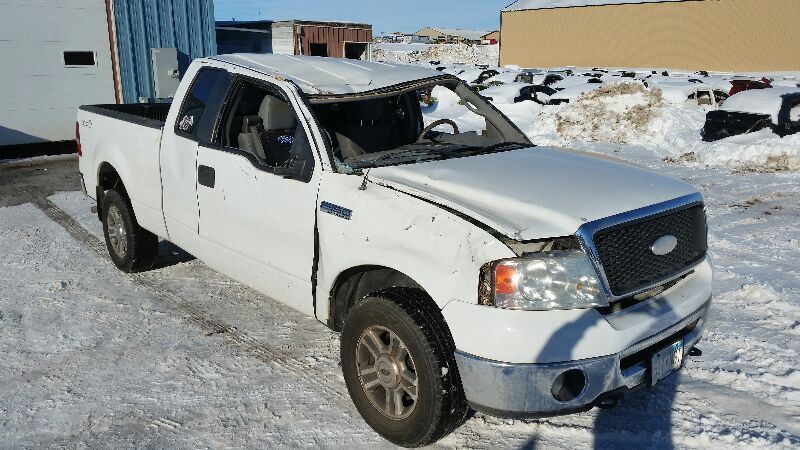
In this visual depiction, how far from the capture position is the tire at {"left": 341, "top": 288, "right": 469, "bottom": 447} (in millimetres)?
2758

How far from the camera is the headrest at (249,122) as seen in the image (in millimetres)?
4352

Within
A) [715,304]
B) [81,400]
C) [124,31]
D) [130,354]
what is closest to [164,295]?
[130,354]

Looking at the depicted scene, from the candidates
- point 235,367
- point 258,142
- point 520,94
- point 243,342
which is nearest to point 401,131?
point 258,142

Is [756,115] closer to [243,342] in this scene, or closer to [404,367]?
[243,342]

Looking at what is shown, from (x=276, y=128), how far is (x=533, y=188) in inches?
73.8

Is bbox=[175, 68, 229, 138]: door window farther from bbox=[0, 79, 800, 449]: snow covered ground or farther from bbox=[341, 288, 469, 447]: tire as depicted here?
bbox=[341, 288, 469, 447]: tire

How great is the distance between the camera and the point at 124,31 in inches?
511

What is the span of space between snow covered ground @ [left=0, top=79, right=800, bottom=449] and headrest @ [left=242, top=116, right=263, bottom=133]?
4.59 ft

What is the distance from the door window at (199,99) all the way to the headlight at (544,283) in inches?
104

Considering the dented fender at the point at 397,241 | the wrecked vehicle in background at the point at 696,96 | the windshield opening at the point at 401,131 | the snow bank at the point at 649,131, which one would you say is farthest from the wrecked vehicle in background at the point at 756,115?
the dented fender at the point at 397,241

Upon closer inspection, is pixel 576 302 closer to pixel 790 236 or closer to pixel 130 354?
pixel 130 354

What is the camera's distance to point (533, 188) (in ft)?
10.3

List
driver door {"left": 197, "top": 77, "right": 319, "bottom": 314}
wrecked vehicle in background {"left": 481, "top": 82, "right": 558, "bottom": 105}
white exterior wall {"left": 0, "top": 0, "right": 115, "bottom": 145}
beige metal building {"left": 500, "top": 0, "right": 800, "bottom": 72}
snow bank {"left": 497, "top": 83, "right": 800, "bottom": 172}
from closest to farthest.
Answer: driver door {"left": 197, "top": 77, "right": 319, "bottom": 314}
snow bank {"left": 497, "top": 83, "right": 800, "bottom": 172}
white exterior wall {"left": 0, "top": 0, "right": 115, "bottom": 145}
wrecked vehicle in background {"left": 481, "top": 82, "right": 558, "bottom": 105}
beige metal building {"left": 500, "top": 0, "right": 800, "bottom": 72}

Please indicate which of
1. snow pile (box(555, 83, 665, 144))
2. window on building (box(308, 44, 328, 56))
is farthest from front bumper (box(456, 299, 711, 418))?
window on building (box(308, 44, 328, 56))
